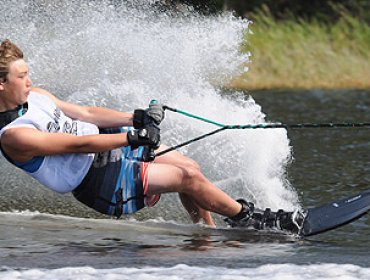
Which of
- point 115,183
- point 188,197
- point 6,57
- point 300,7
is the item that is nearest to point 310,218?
point 188,197

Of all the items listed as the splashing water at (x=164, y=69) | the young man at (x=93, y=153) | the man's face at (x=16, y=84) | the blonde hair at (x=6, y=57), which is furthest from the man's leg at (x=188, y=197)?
the blonde hair at (x=6, y=57)

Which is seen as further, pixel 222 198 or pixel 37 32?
pixel 37 32

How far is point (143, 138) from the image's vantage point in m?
5.51

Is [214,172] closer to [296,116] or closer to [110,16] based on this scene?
[110,16]

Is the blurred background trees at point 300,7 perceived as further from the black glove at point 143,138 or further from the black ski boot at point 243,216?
the black glove at point 143,138

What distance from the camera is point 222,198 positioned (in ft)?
19.9

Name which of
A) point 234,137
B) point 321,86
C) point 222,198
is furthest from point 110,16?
point 321,86

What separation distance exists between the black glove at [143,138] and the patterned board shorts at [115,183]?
1.15 ft

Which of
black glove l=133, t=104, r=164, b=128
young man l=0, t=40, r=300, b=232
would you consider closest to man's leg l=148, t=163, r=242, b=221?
young man l=0, t=40, r=300, b=232

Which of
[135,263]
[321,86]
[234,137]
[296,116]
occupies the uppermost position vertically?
[321,86]

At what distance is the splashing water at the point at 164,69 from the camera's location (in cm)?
735

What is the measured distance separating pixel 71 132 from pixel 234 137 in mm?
1907

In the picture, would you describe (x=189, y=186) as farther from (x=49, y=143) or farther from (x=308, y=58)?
(x=308, y=58)

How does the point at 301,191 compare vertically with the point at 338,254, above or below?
above
